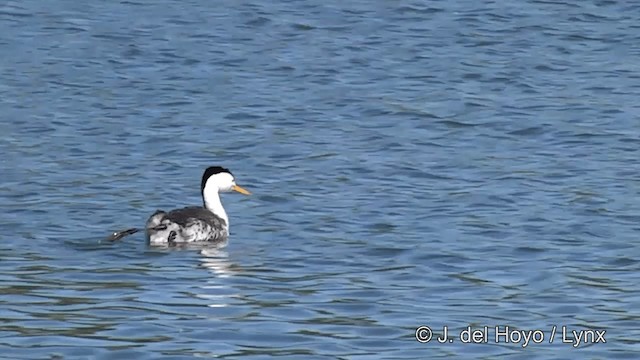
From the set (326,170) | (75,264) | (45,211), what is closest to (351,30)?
(326,170)

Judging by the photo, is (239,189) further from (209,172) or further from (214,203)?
(214,203)

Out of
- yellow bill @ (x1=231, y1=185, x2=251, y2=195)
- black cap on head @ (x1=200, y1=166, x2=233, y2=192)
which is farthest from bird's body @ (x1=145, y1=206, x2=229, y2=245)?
yellow bill @ (x1=231, y1=185, x2=251, y2=195)

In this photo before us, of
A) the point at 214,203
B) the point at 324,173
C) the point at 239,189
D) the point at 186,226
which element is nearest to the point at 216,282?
the point at 186,226

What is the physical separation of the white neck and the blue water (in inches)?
11.6

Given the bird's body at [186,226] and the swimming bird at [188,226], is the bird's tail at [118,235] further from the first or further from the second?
the bird's body at [186,226]

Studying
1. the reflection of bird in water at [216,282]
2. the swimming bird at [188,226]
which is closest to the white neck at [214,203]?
the swimming bird at [188,226]

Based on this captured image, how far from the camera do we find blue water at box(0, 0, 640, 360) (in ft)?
47.6

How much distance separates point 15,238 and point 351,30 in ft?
47.3

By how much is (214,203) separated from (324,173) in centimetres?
264

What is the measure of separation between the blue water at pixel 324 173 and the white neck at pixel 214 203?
0.97ft

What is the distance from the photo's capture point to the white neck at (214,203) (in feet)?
62.2

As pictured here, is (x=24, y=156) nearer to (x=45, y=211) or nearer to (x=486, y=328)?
(x=45, y=211)

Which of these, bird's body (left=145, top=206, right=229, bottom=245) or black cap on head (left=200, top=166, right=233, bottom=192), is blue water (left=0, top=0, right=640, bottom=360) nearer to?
bird's body (left=145, top=206, right=229, bottom=245)

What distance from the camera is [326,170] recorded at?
2177 cm
